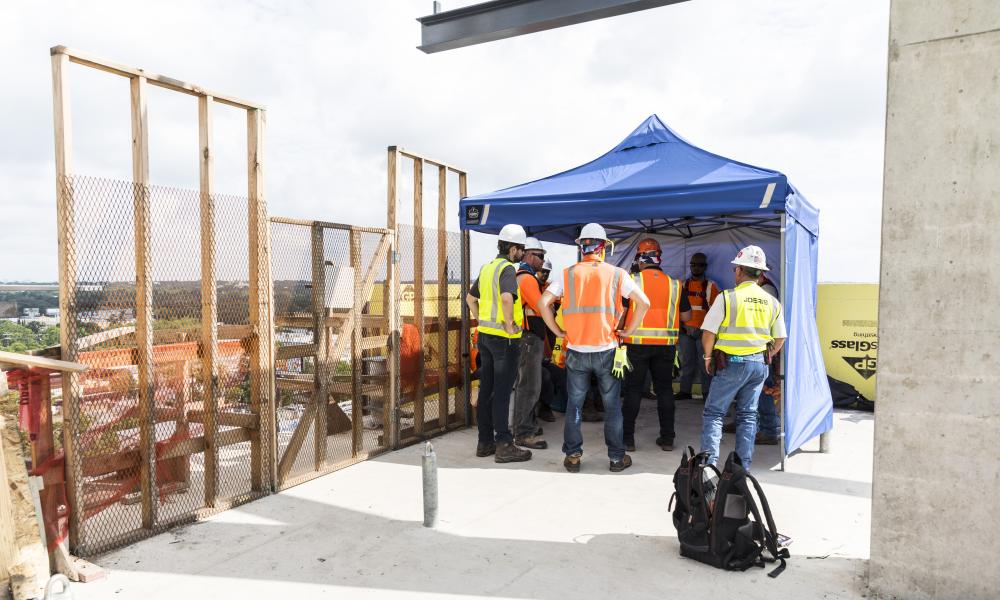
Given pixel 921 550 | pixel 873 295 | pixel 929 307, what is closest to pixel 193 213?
pixel 929 307

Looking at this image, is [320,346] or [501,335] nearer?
[320,346]

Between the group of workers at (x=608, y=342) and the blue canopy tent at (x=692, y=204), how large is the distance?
0.35m

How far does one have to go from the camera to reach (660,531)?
424 cm

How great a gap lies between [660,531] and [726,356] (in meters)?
1.42

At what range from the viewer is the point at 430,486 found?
4227 mm

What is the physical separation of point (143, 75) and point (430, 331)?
370 centimetres

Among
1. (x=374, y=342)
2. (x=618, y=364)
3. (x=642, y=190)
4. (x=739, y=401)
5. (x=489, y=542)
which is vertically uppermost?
(x=642, y=190)

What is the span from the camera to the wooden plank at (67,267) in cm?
355

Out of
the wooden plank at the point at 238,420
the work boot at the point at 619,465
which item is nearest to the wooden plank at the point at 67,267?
the wooden plank at the point at 238,420

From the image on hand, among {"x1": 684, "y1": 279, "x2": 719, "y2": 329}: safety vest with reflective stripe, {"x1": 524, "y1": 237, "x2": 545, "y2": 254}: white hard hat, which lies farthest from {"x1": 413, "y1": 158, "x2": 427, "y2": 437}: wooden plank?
{"x1": 684, "y1": 279, "x2": 719, "y2": 329}: safety vest with reflective stripe

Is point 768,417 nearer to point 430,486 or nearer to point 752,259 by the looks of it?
point 752,259

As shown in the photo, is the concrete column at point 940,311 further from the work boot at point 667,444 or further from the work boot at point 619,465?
the work boot at point 667,444

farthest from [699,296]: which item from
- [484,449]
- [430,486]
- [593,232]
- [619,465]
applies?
[430,486]

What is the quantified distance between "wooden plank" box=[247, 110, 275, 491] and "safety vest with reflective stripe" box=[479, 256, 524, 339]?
75.6 inches
